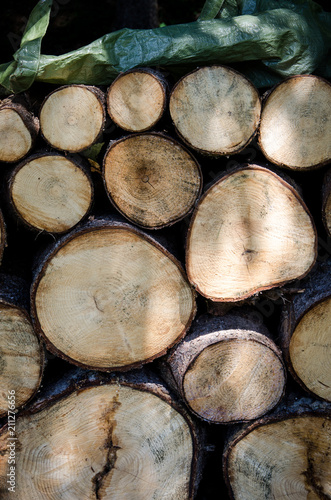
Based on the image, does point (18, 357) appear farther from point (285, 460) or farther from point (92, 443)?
point (285, 460)

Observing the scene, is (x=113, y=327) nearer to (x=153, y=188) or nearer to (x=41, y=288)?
(x=41, y=288)

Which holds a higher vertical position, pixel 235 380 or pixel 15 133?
pixel 15 133

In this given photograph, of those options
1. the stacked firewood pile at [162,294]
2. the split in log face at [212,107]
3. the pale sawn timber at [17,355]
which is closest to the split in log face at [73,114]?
the stacked firewood pile at [162,294]

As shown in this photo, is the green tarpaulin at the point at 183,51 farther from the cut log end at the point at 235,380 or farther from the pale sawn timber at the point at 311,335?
the cut log end at the point at 235,380

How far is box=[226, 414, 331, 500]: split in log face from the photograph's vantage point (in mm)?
1711

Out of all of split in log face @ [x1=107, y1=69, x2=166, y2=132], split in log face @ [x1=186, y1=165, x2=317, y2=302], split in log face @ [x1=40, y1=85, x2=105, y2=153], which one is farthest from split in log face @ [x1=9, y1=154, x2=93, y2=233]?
split in log face @ [x1=186, y1=165, x2=317, y2=302]

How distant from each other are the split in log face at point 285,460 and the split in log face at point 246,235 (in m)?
0.63

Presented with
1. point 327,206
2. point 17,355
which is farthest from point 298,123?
point 17,355

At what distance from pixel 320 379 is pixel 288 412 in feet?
0.66

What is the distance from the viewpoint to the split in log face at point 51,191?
1.71 meters

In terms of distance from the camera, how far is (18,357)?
5.61 ft

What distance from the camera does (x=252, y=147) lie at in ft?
6.12

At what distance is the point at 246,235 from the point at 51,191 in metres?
0.86

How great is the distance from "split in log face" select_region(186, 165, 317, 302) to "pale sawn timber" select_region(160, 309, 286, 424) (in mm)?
184
